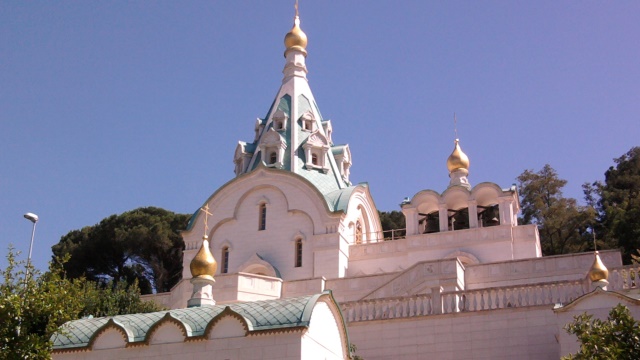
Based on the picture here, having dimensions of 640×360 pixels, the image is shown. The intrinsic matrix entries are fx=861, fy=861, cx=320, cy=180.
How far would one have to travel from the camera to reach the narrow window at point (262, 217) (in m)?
30.4

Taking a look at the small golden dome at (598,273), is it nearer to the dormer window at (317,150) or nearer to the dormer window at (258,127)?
the dormer window at (317,150)

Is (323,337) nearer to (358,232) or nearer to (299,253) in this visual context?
(299,253)

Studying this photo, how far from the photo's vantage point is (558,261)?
942 inches

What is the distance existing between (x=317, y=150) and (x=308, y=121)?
4.56 feet

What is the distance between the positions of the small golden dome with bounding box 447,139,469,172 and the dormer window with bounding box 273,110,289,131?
635 cm

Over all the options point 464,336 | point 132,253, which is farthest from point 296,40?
point 464,336

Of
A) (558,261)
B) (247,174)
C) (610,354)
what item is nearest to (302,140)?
(247,174)

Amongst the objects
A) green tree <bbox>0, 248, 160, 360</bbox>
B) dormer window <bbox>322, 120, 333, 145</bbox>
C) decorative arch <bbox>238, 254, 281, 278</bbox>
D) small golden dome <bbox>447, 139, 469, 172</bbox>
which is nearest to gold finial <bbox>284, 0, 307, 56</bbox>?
dormer window <bbox>322, 120, 333, 145</bbox>

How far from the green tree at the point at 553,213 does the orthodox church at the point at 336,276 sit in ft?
15.0

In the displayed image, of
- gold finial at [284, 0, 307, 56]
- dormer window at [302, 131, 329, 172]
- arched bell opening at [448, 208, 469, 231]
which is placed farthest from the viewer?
gold finial at [284, 0, 307, 56]

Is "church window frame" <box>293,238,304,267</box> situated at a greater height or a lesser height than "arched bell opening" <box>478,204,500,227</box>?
lesser

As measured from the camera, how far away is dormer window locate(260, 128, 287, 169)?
31.8m

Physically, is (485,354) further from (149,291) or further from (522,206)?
(149,291)

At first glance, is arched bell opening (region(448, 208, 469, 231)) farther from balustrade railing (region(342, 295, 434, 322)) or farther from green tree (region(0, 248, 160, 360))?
green tree (region(0, 248, 160, 360))
